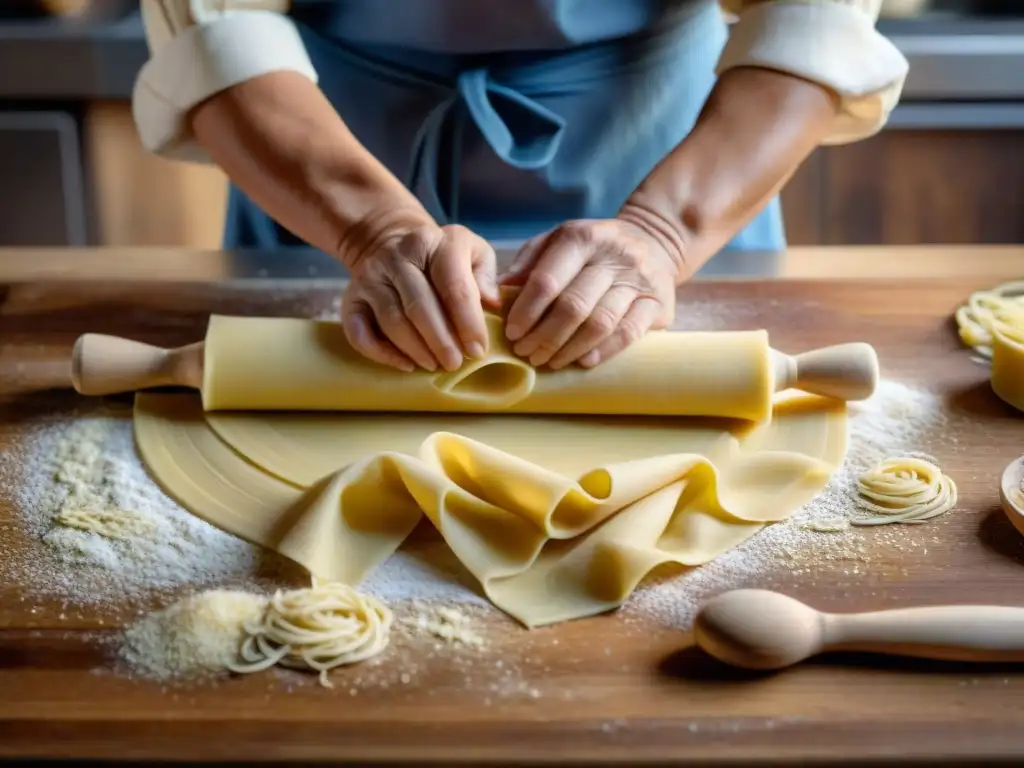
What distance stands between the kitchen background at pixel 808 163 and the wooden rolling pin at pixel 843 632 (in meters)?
1.78

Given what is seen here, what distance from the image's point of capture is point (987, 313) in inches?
53.1

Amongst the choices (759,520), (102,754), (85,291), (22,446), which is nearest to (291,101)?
(85,291)

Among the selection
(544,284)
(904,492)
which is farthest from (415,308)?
(904,492)

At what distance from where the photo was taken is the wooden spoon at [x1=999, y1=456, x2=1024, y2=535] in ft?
3.07

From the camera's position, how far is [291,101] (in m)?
1.32

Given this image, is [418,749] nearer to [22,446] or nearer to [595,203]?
[22,446]

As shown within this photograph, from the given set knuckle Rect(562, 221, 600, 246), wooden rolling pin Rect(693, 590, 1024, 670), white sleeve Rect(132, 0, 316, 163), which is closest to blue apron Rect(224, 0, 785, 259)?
white sleeve Rect(132, 0, 316, 163)

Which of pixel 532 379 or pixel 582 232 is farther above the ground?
pixel 582 232

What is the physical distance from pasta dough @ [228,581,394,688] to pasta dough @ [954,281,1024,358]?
750mm

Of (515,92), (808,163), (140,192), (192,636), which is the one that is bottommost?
(140,192)

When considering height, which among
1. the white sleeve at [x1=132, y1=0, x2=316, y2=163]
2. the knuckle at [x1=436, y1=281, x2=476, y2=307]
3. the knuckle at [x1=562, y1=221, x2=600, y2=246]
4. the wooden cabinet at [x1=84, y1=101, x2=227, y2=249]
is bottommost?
the wooden cabinet at [x1=84, y1=101, x2=227, y2=249]

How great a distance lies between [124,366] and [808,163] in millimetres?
1721

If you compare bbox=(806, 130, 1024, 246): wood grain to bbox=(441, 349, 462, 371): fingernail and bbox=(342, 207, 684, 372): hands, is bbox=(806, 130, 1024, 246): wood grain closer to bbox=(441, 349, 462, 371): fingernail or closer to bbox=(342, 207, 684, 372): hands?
bbox=(342, 207, 684, 372): hands

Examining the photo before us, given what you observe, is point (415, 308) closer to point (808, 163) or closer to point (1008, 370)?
point (1008, 370)
